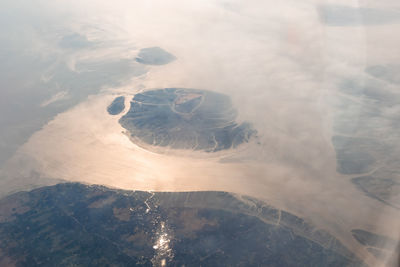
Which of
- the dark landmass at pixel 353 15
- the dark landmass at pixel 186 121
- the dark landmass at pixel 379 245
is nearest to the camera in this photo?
the dark landmass at pixel 379 245

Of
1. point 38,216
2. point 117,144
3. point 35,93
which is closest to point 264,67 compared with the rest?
point 117,144

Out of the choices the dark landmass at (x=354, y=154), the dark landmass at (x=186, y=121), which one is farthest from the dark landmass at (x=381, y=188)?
the dark landmass at (x=186, y=121)

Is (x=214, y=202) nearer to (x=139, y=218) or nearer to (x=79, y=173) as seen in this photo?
(x=139, y=218)

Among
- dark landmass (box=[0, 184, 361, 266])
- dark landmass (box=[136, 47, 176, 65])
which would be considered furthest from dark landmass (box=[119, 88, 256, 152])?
dark landmass (box=[136, 47, 176, 65])

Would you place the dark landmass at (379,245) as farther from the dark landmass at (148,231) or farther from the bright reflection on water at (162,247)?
the bright reflection on water at (162,247)

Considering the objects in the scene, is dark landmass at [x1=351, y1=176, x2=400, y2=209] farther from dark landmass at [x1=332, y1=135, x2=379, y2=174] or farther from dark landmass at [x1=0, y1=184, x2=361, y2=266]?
dark landmass at [x1=0, y1=184, x2=361, y2=266]

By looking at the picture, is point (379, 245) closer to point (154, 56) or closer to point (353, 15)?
point (154, 56)
